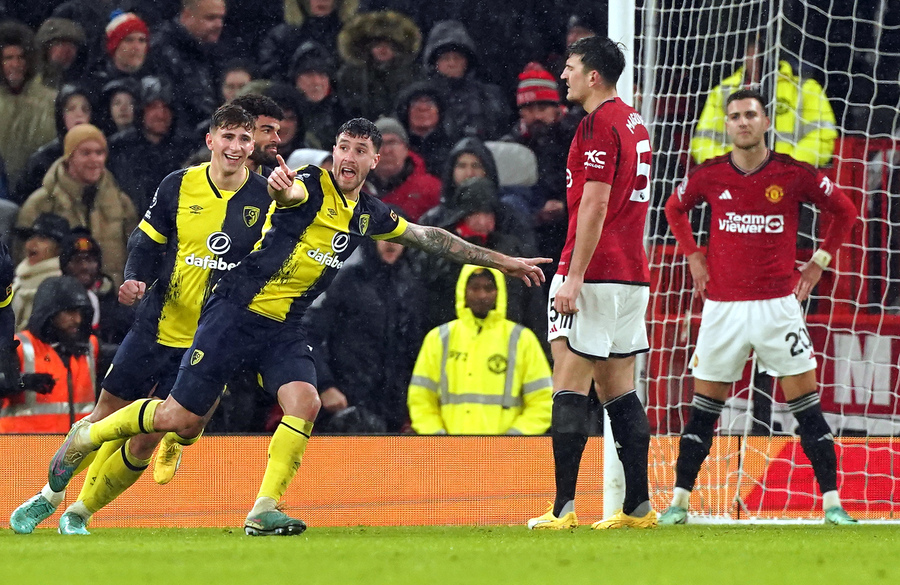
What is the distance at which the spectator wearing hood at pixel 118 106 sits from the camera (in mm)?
9453

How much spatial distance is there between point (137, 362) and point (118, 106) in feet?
11.7

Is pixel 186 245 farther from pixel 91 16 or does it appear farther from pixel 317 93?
pixel 91 16

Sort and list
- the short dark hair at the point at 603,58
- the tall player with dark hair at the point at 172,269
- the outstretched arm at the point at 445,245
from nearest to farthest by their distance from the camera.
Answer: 1. the short dark hair at the point at 603,58
2. the outstretched arm at the point at 445,245
3. the tall player with dark hair at the point at 172,269

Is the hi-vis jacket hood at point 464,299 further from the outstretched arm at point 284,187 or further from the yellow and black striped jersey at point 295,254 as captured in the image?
the outstretched arm at point 284,187

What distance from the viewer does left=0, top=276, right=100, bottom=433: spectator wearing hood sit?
8039mm

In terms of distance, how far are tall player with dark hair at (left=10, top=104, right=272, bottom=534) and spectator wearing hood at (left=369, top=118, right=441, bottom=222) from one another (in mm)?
2789

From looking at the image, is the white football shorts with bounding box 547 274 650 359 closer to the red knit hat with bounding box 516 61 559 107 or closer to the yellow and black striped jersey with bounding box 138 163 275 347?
the yellow and black striped jersey with bounding box 138 163 275 347

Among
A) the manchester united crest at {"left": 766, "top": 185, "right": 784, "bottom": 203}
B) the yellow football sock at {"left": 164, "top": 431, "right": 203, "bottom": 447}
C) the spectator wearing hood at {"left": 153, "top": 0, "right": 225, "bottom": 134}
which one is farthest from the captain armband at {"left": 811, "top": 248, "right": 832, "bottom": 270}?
the spectator wearing hood at {"left": 153, "top": 0, "right": 225, "bottom": 134}

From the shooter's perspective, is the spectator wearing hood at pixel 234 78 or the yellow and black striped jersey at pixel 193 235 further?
the spectator wearing hood at pixel 234 78

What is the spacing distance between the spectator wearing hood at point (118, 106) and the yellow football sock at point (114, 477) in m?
3.77

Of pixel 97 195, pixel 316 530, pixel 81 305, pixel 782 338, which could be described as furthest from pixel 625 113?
pixel 97 195

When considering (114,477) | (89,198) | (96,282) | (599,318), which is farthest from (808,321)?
(89,198)

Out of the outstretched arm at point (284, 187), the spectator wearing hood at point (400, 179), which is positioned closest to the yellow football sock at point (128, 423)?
the outstretched arm at point (284, 187)

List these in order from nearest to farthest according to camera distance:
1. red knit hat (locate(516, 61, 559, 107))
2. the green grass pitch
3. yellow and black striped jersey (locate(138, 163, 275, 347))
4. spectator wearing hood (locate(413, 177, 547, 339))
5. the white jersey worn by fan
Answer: the green grass pitch < the white jersey worn by fan < yellow and black striped jersey (locate(138, 163, 275, 347)) < spectator wearing hood (locate(413, 177, 547, 339)) < red knit hat (locate(516, 61, 559, 107))
